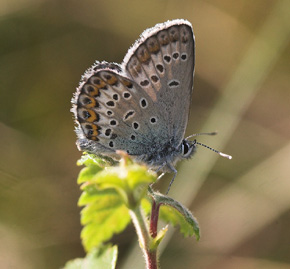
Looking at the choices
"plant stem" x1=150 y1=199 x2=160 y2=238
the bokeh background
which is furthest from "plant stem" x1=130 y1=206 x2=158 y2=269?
the bokeh background

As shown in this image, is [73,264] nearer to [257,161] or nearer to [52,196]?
[52,196]

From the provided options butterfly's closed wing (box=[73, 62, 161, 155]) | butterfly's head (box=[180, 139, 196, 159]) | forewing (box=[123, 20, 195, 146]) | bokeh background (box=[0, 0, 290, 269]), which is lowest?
bokeh background (box=[0, 0, 290, 269])

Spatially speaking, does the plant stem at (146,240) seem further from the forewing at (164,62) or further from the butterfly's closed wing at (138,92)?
the forewing at (164,62)

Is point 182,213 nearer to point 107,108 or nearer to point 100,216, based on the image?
point 100,216

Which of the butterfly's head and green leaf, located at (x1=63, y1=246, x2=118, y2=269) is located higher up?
the butterfly's head

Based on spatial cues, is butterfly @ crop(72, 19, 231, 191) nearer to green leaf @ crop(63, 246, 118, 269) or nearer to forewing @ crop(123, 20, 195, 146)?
forewing @ crop(123, 20, 195, 146)

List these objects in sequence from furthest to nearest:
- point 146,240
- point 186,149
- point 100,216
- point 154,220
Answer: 1. point 186,149
2. point 100,216
3. point 154,220
4. point 146,240

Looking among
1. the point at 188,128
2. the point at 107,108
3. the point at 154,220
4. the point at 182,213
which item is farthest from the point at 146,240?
the point at 188,128
